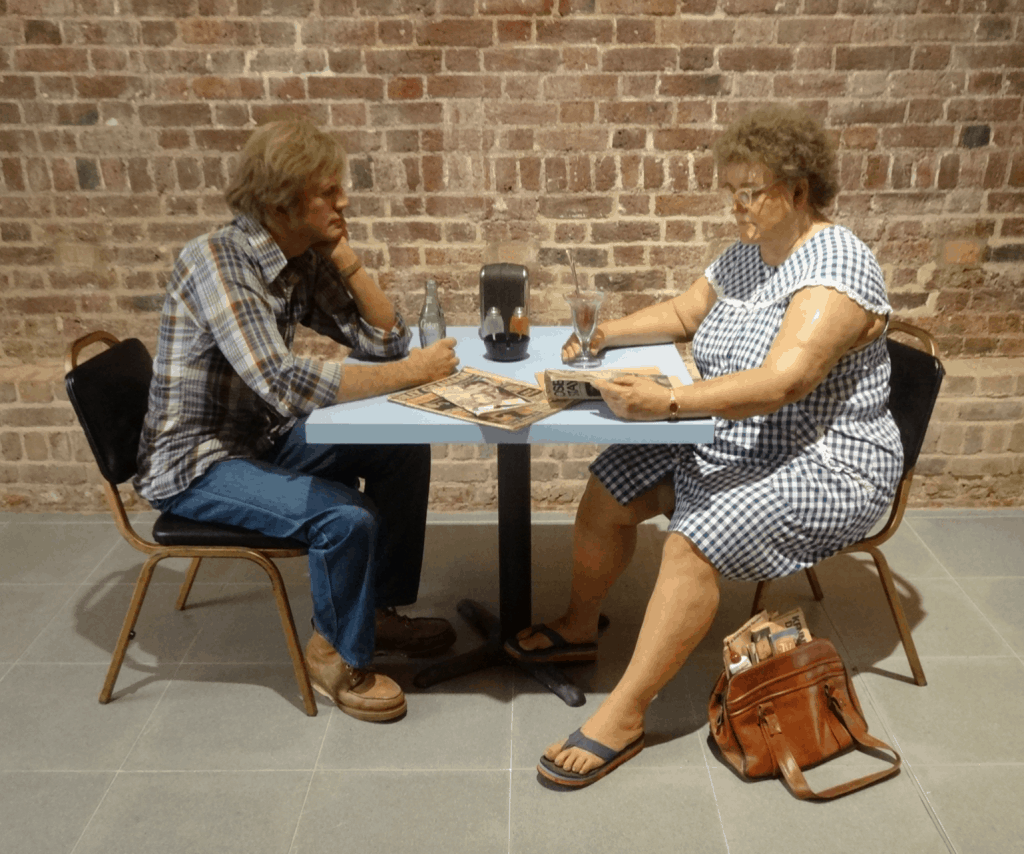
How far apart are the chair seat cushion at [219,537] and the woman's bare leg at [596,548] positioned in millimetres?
685

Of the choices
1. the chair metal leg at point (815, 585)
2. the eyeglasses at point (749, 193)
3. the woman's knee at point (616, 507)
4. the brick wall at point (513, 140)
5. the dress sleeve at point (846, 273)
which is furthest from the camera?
the brick wall at point (513, 140)

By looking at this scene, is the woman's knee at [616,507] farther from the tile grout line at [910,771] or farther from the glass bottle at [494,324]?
the tile grout line at [910,771]

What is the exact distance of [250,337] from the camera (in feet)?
6.68

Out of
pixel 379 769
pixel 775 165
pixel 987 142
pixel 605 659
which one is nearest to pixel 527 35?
pixel 775 165

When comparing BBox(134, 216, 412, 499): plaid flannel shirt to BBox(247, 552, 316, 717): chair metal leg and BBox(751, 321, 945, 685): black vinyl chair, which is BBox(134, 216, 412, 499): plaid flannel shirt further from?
BBox(751, 321, 945, 685): black vinyl chair

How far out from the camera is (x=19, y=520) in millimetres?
3365

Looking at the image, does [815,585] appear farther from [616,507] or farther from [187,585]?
[187,585]

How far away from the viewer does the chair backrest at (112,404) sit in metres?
2.15

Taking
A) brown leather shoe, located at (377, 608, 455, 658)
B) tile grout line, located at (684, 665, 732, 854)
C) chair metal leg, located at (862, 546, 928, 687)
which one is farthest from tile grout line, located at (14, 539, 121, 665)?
chair metal leg, located at (862, 546, 928, 687)

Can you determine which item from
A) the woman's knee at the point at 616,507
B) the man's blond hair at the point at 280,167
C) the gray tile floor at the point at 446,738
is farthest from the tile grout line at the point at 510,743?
the man's blond hair at the point at 280,167

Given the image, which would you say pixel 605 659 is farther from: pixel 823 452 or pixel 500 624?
pixel 823 452

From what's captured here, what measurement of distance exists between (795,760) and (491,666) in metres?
0.80

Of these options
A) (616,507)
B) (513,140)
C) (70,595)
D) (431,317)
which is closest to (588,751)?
(616,507)

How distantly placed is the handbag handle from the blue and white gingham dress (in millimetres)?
302
